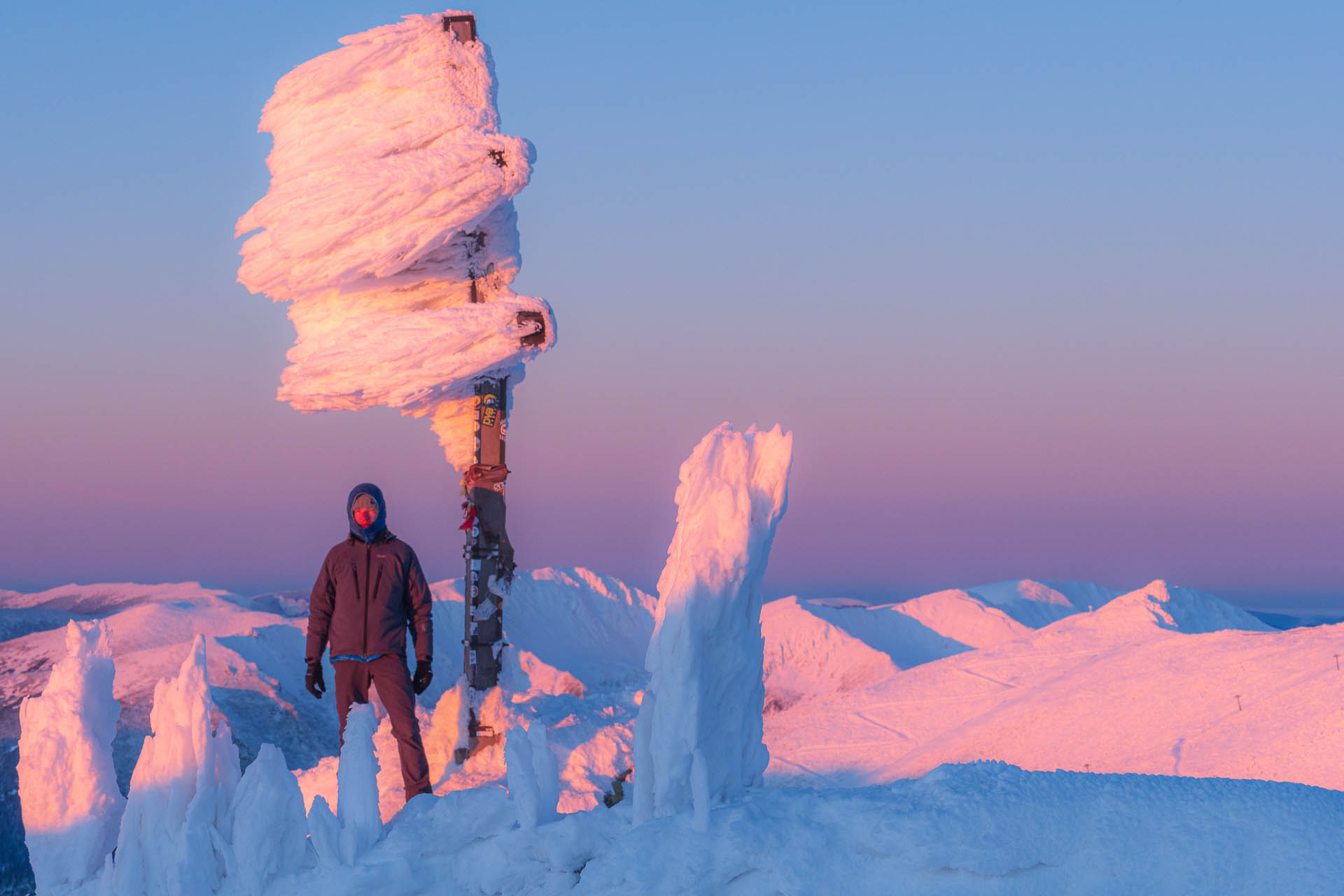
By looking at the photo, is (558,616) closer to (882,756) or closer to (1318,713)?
(882,756)

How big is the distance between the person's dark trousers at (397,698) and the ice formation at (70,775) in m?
1.28

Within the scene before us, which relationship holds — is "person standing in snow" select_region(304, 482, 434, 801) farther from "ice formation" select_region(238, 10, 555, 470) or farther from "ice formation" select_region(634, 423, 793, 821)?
"ice formation" select_region(634, 423, 793, 821)

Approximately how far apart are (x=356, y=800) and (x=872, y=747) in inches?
241

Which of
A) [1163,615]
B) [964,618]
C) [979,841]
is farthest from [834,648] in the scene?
[979,841]

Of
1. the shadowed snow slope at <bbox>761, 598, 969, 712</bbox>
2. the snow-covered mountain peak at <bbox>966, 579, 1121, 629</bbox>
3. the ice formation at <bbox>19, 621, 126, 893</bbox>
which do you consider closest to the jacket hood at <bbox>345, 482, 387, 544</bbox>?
the ice formation at <bbox>19, 621, 126, 893</bbox>

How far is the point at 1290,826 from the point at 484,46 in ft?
21.9

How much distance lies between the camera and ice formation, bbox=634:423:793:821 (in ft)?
14.9

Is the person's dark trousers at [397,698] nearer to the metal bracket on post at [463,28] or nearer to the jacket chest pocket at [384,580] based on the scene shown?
the jacket chest pocket at [384,580]

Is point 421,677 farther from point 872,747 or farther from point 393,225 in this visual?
point 872,747

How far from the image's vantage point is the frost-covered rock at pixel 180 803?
16.6ft

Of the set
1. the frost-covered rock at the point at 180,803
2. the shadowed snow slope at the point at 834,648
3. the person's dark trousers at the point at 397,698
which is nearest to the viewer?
the frost-covered rock at the point at 180,803

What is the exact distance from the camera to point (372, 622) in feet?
21.3

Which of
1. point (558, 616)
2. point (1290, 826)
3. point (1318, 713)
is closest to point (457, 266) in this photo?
point (1290, 826)

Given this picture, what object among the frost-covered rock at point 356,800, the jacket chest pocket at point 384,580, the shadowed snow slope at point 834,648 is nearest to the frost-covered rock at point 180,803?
the frost-covered rock at point 356,800
